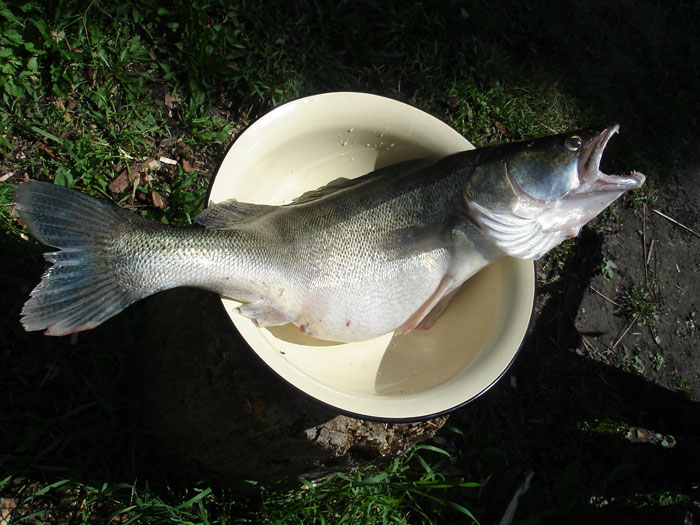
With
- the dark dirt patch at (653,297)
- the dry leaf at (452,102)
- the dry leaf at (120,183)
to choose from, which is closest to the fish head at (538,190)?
the dry leaf at (452,102)

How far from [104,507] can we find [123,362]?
0.67 m

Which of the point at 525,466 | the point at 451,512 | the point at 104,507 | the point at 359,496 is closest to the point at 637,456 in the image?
the point at 525,466

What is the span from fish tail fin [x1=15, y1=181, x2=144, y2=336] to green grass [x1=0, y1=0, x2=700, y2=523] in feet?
3.04

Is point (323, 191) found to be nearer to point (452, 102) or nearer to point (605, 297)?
point (452, 102)

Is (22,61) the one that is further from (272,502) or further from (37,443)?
(272,502)

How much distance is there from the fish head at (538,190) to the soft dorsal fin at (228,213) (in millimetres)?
879

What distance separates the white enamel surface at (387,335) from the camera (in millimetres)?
2084

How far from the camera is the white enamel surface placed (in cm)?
208

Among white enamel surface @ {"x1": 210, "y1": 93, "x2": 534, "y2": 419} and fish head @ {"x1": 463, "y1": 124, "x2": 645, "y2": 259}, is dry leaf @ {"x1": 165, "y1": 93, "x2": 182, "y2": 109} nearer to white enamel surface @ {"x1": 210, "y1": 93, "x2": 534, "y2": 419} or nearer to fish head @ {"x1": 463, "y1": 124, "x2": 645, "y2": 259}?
white enamel surface @ {"x1": 210, "y1": 93, "x2": 534, "y2": 419}

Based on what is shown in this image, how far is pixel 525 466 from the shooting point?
10.8 ft

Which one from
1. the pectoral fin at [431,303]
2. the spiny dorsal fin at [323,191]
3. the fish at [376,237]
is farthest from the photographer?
the spiny dorsal fin at [323,191]

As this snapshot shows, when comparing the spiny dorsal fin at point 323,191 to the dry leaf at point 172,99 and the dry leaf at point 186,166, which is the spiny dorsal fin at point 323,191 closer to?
the dry leaf at point 186,166

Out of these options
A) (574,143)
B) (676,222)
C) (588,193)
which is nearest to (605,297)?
(676,222)

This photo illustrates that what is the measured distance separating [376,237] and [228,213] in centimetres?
60
